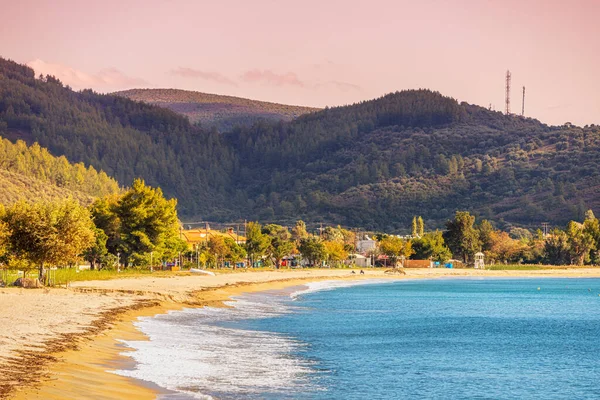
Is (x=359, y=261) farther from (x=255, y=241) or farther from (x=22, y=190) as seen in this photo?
(x=22, y=190)

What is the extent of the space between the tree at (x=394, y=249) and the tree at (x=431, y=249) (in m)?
4.21

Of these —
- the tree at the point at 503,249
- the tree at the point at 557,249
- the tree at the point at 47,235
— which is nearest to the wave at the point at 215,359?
the tree at the point at 47,235

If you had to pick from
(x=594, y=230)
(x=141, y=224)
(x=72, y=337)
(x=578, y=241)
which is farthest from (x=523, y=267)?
(x=72, y=337)

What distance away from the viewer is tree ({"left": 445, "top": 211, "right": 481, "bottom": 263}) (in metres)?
179

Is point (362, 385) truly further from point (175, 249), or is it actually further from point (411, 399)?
point (175, 249)

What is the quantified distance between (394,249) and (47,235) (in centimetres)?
12342

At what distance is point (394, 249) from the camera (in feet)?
549

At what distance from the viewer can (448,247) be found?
18600 cm

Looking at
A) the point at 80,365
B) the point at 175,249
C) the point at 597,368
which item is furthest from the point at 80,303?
the point at 175,249

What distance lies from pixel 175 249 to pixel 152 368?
2945 inches

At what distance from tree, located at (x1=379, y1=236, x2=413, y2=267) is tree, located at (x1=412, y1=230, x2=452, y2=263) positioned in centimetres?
421

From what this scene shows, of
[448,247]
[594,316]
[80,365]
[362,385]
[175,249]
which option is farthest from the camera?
[448,247]

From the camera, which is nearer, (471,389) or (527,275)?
(471,389)

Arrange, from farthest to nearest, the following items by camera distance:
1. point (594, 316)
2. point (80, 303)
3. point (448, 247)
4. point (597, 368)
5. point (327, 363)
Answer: point (448, 247), point (594, 316), point (80, 303), point (597, 368), point (327, 363)
